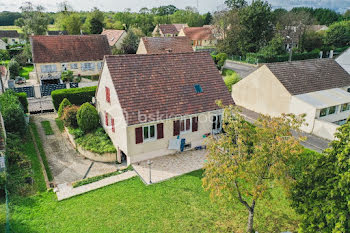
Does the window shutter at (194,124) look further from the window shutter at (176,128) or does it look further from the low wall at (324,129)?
the low wall at (324,129)

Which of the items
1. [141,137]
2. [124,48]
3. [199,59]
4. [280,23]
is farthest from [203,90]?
[280,23]

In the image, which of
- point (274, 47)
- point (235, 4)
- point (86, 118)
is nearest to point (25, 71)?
point (86, 118)

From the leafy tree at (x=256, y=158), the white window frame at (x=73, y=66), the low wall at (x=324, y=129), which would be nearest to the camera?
the leafy tree at (x=256, y=158)

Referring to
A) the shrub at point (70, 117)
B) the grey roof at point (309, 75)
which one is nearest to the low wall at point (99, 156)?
the shrub at point (70, 117)

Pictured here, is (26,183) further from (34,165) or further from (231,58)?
(231,58)

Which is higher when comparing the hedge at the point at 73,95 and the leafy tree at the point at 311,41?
the leafy tree at the point at 311,41

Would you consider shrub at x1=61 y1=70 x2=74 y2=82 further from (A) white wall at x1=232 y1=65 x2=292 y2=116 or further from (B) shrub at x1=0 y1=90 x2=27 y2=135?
(A) white wall at x1=232 y1=65 x2=292 y2=116
